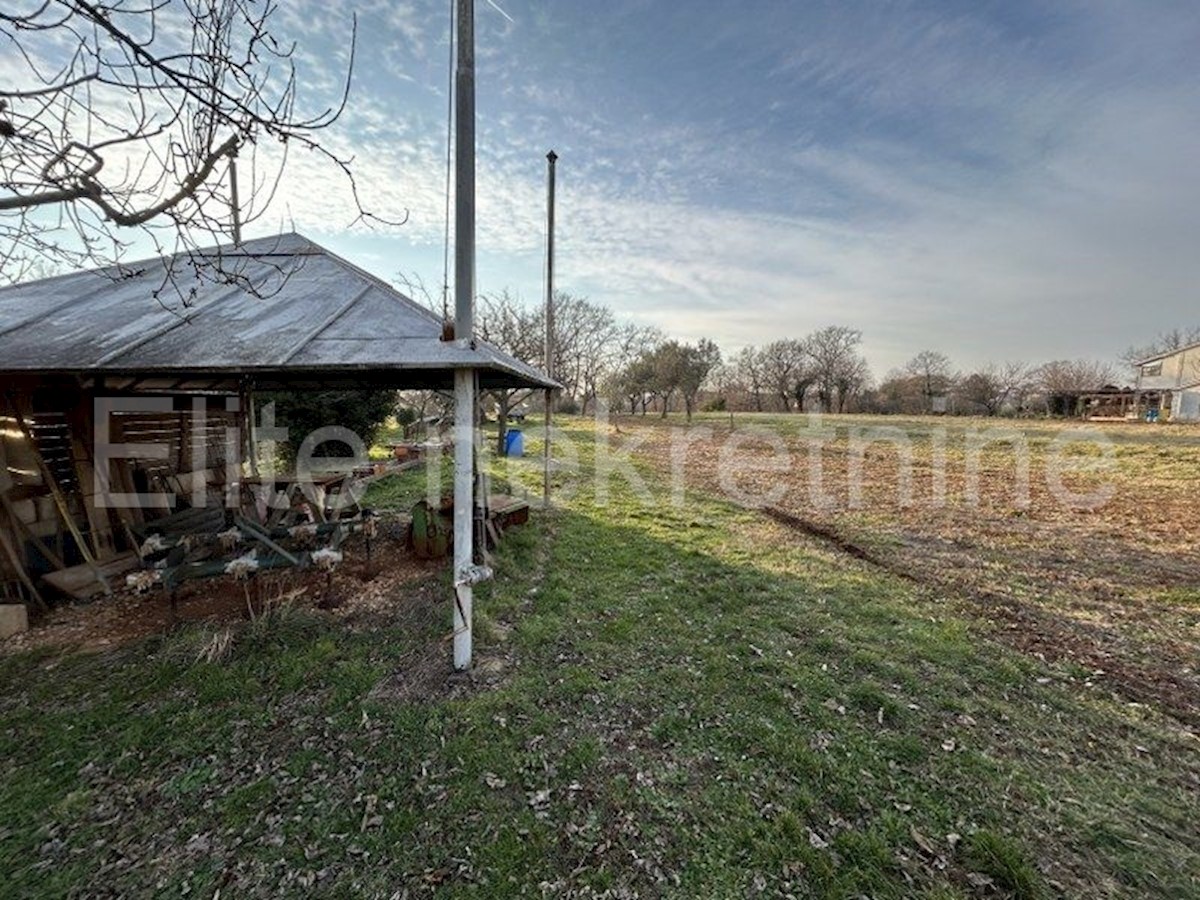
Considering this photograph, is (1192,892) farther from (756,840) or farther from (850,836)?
(756,840)

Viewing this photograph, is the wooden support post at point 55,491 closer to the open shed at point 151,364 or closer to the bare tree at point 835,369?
the open shed at point 151,364

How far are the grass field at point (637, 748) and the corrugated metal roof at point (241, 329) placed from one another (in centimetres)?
239

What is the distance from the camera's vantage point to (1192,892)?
2.27 metres

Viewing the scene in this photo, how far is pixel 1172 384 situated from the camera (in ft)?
106

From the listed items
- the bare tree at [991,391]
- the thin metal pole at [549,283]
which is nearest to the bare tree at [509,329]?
the thin metal pole at [549,283]

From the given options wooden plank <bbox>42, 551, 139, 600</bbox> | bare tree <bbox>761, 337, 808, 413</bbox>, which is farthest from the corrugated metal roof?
bare tree <bbox>761, 337, 808, 413</bbox>

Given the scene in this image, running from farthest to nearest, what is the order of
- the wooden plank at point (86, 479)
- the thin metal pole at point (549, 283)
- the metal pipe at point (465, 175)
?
the thin metal pole at point (549, 283) → the wooden plank at point (86, 479) → the metal pipe at point (465, 175)

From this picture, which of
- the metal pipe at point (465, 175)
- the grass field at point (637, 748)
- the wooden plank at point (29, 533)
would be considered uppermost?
the metal pipe at point (465, 175)

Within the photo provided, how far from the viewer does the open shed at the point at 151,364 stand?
3.66 meters

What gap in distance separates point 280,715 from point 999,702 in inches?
204

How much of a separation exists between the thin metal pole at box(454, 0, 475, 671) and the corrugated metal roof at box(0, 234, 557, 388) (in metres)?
0.31

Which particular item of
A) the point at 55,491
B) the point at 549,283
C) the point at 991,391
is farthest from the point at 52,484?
the point at 991,391

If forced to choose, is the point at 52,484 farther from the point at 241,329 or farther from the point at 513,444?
the point at 513,444

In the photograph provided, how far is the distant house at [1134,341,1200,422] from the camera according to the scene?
27.6 metres
